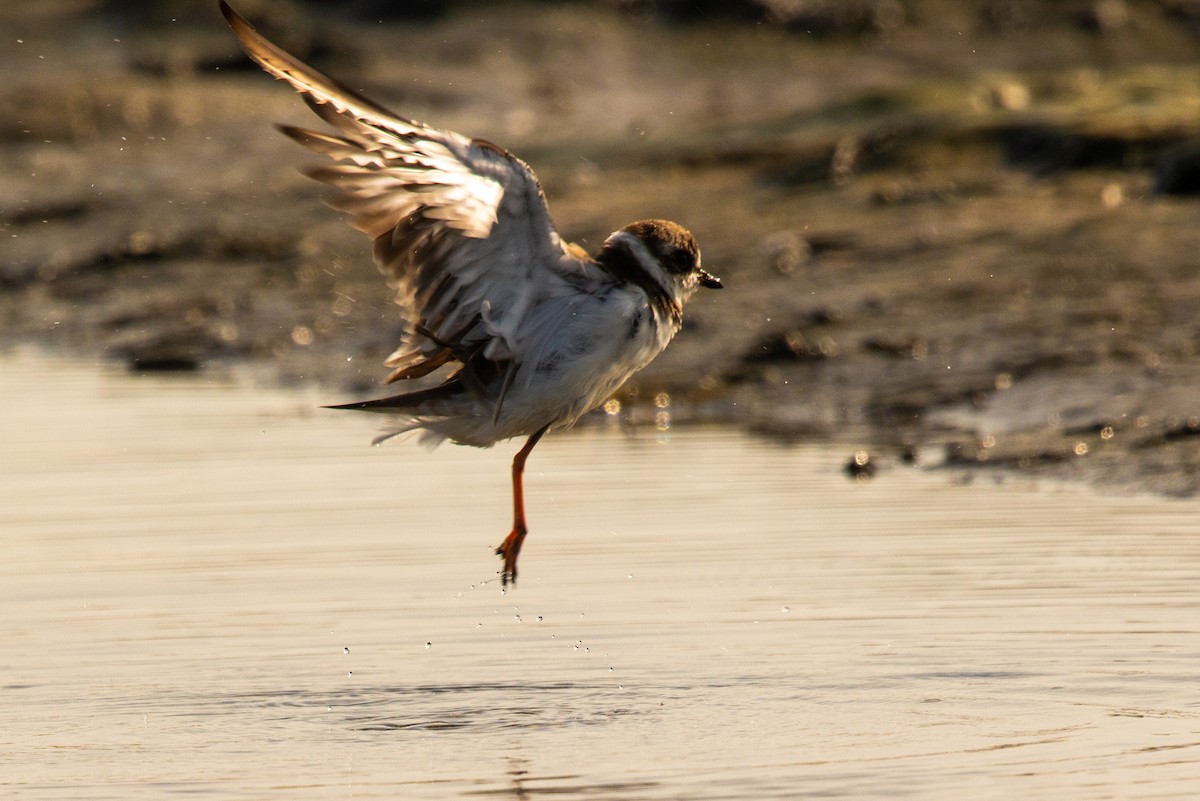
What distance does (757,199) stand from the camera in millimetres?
16266

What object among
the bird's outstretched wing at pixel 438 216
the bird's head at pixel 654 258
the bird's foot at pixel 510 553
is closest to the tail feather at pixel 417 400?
the bird's outstretched wing at pixel 438 216

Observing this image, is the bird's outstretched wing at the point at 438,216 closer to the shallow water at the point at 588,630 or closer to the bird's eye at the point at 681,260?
the bird's eye at the point at 681,260

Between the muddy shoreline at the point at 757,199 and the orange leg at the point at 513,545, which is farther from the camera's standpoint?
the muddy shoreline at the point at 757,199

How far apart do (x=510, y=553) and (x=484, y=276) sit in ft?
3.35

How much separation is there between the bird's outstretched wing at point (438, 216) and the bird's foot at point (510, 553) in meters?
0.64

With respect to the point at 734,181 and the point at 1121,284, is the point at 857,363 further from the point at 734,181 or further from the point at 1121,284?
the point at 734,181

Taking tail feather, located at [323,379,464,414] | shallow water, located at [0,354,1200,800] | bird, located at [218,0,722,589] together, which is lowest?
shallow water, located at [0,354,1200,800]

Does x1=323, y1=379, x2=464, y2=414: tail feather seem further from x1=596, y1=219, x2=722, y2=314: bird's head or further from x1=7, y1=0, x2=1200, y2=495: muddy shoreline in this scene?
x1=7, y1=0, x2=1200, y2=495: muddy shoreline

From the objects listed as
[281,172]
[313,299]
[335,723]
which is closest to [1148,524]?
[335,723]

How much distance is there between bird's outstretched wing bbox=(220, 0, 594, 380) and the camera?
23.3ft

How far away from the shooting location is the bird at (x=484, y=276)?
714cm

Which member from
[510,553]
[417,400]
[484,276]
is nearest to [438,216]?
[484,276]

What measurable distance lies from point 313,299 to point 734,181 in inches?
141

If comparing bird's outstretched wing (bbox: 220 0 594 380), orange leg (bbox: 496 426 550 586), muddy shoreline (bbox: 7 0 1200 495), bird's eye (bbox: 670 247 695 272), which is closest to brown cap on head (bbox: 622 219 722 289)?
bird's eye (bbox: 670 247 695 272)
